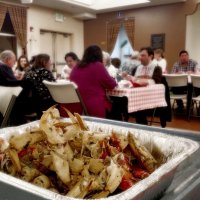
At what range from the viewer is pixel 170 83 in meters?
4.57

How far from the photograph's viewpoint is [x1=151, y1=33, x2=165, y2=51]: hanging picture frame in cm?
758

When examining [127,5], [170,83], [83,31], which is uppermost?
[127,5]

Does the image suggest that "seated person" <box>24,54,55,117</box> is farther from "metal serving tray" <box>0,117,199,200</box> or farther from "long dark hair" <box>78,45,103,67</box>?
"metal serving tray" <box>0,117,199,200</box>

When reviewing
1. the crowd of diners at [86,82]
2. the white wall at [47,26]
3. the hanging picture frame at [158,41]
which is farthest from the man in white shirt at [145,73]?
the white wall at [47,26]

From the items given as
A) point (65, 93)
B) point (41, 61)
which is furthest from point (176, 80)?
point (65, 93)

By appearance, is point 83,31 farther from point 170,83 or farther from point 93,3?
point 170,83

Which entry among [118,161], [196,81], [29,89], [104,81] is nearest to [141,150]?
[118,161]

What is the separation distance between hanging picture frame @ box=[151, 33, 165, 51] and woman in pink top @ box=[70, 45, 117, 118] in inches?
195

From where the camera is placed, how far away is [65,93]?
111 inches

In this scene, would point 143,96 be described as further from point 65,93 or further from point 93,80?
point 65,93

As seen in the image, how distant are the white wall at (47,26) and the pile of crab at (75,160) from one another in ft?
23.0

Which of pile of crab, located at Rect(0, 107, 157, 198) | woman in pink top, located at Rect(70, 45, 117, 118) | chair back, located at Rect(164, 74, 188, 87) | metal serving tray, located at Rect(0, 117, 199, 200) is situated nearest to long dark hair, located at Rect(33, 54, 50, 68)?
woman in pink top, located at Rect(70, 45, 117, 118)

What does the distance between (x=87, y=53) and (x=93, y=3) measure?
211 inches

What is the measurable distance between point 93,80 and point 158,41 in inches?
202
